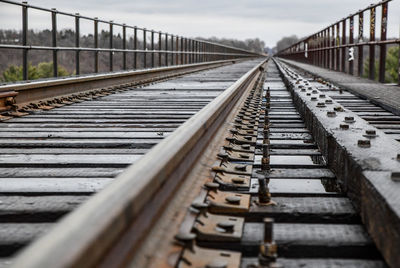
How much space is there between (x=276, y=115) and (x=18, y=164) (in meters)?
3.10

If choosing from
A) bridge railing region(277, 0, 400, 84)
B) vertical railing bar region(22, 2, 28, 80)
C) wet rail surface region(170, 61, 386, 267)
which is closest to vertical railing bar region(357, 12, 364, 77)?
bridge railing region(277, 0, 400, 84)

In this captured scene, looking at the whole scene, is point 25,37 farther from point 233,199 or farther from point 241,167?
point 233,199

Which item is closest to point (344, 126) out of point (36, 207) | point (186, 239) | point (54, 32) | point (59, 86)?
point (36, 207)

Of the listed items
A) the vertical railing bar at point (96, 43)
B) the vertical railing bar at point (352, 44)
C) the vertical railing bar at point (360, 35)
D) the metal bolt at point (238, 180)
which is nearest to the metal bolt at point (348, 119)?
the metal bolt at point (238, 180)

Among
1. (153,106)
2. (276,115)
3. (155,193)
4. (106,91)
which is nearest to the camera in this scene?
(155,193)

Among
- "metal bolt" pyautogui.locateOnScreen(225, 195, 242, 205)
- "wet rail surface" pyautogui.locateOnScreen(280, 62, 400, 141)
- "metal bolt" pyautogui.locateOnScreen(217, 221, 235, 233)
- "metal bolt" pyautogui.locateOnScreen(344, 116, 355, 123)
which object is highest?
"metal bolt" pyautogui.locateOnScreen(344, 116, 355, 123)

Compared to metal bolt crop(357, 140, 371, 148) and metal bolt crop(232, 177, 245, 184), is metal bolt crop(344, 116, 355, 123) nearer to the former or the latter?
metal bolt crop(357, 140, 371, 148)

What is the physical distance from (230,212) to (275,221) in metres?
0.17

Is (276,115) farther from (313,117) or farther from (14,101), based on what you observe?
(14,101)

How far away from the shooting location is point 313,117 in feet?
14.1

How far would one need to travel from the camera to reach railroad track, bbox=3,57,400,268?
128cm

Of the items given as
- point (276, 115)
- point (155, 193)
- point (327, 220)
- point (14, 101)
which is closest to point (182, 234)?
point (155, 193)

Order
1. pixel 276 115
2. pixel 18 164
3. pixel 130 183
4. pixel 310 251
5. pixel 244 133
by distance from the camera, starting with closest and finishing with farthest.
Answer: pixel 130 183, pixel 310 251, pixel 18 164, pixel 244 133, pixel 276 115

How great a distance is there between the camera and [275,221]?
7.22 ft
